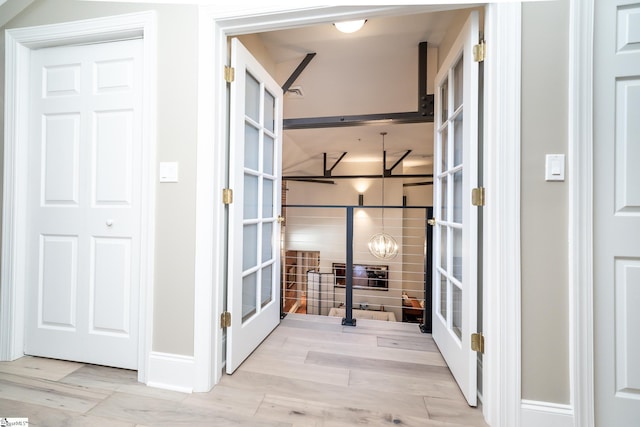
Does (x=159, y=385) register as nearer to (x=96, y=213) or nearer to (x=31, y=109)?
(x=96, y=213)

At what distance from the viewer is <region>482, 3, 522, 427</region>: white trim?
114 cm

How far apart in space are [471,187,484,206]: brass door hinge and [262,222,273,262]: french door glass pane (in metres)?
1.35

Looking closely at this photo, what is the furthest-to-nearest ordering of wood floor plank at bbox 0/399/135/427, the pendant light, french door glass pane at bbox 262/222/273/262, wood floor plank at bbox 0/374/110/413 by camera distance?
1. the pendant light
2. french door glass pane at bbox 262/222/273/262
3. wood floor plank at bbox 0/374/110/413
4. wood floor plank at bbox 0/399/135/427

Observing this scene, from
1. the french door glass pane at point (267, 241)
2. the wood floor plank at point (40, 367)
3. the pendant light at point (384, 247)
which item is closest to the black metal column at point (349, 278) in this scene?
the french door glass pane at point (267, 241)

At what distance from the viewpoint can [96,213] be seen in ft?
5.16

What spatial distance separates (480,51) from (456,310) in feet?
4.53

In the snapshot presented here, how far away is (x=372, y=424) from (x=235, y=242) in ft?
3.64

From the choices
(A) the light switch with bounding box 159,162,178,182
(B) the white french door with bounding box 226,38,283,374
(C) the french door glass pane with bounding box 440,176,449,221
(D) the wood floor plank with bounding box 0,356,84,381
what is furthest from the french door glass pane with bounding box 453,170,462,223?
(D) the wood floor plank with bounding box 0,356,84,381

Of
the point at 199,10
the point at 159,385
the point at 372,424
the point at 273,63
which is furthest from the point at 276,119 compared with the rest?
the point at 372,424

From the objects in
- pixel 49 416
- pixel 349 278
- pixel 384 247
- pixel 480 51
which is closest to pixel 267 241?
pixel 349 278

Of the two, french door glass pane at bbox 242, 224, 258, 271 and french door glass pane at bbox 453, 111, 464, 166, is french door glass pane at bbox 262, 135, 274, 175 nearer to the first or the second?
french door glass pane at bbox 242, 224, 258, 271

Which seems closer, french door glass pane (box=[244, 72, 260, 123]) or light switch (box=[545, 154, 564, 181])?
light switch (box=[545, 154, 564, 181])

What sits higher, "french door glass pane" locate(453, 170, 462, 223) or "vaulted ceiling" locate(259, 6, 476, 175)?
"vaulted ceiling" locate(259, 6, 476, 175)

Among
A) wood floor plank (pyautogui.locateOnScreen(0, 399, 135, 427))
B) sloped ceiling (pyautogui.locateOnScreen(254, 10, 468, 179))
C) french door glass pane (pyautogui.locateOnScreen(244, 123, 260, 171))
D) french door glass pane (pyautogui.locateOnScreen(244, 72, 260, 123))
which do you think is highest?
sloped ceiling (pyautogui.locateOnScreen(254, 10, 468, 179))
